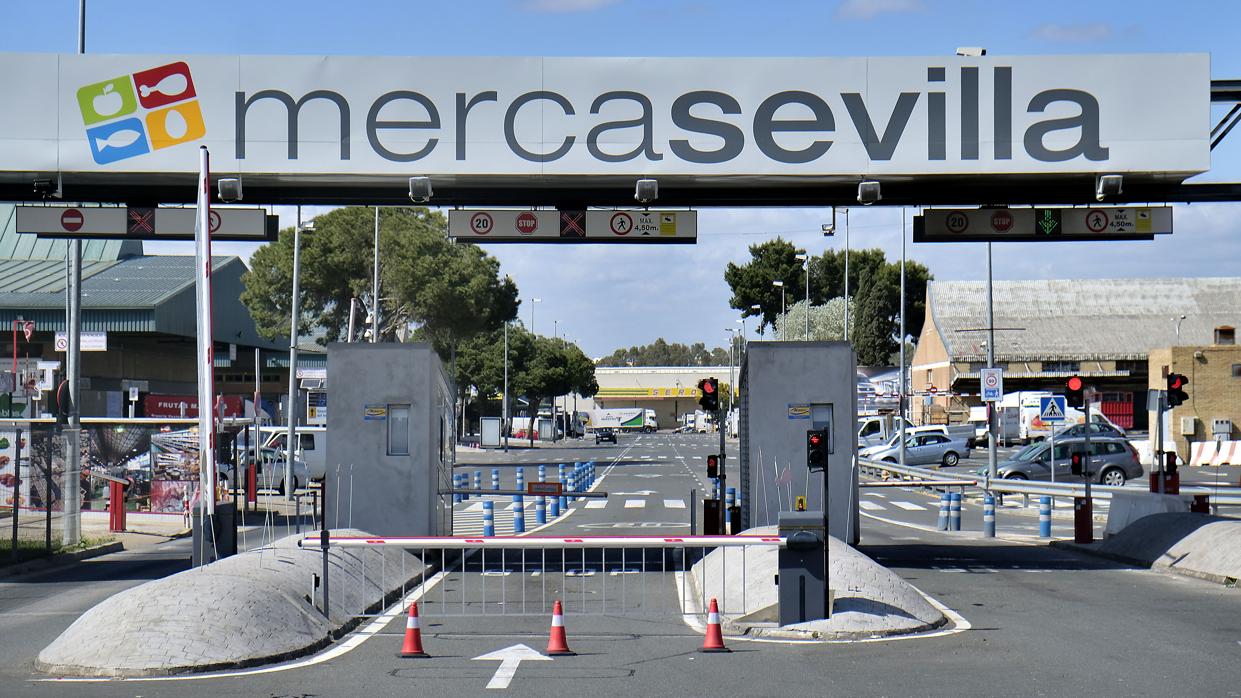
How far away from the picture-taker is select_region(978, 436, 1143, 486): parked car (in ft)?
130

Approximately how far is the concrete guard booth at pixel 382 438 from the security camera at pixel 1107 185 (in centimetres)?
1016

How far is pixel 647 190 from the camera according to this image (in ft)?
59.2

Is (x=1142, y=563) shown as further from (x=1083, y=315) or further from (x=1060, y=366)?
(x=1083, y=315)

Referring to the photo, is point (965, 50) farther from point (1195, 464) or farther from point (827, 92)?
point (1195, 464)

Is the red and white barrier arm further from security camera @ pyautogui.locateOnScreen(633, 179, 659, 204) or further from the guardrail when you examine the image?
the guardrail

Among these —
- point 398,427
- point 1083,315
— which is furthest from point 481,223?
point 1083,315

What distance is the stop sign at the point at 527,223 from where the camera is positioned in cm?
1884

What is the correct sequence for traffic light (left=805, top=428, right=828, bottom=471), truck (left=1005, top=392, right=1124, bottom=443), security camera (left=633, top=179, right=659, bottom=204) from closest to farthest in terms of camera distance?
traffic light (left=805, top=428, right=828, bottom=471)
security camera (left=633, top=179, right=659, bottom=204)
truck (left=1005, top=392, right=1124, bottom=443)

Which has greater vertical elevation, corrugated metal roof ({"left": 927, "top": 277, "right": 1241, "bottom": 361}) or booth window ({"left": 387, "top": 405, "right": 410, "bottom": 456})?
corrugated metal roof ({"left": 927, "top": 277, "right": 1241, "bottom": 361})

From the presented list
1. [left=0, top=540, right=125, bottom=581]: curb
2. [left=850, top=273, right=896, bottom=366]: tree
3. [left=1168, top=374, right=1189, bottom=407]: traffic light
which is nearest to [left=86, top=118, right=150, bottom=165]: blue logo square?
[left=0, top=540, right=125, bottom=581]: curb

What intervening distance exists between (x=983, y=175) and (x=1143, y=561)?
6.66 m

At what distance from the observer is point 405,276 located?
57.2 meters

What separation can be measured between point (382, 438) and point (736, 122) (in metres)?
7.44

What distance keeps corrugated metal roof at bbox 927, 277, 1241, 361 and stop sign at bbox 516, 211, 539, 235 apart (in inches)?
2617
